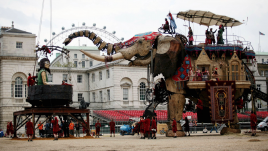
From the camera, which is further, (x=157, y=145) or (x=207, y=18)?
(x=207, y=18)

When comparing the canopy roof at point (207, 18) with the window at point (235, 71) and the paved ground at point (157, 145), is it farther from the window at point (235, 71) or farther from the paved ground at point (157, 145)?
the paved ground at point (157, 145)

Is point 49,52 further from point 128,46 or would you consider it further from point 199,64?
point 199,64

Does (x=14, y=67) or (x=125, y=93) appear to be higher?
(x=14, y=67)

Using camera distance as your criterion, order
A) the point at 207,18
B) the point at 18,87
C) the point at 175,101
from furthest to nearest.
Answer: the point at 18,87
the point at 207,18
the point at 175,101

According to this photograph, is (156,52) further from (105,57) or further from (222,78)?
(222,78)

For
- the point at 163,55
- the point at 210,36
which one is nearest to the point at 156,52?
the point at 163,55

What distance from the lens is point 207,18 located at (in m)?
30.2

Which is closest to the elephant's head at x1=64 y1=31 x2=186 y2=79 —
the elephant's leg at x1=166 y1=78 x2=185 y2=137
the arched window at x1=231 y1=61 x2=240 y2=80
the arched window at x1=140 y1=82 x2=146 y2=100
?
the elephant's leg at x1=166 y1=78 x2=185 y2=137

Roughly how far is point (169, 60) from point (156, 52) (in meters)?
1.04

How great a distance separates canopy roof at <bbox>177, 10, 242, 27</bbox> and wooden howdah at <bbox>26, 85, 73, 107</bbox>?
924 centimetres

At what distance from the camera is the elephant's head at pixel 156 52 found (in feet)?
88.4

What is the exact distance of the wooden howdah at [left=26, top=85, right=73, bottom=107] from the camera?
1048 inches

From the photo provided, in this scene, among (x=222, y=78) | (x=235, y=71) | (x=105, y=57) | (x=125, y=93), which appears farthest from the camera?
(x=125, y=93)

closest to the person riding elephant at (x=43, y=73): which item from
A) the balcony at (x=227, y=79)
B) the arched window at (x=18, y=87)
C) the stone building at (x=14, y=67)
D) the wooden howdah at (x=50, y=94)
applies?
the wooden howdah at (x=50, y=94)
